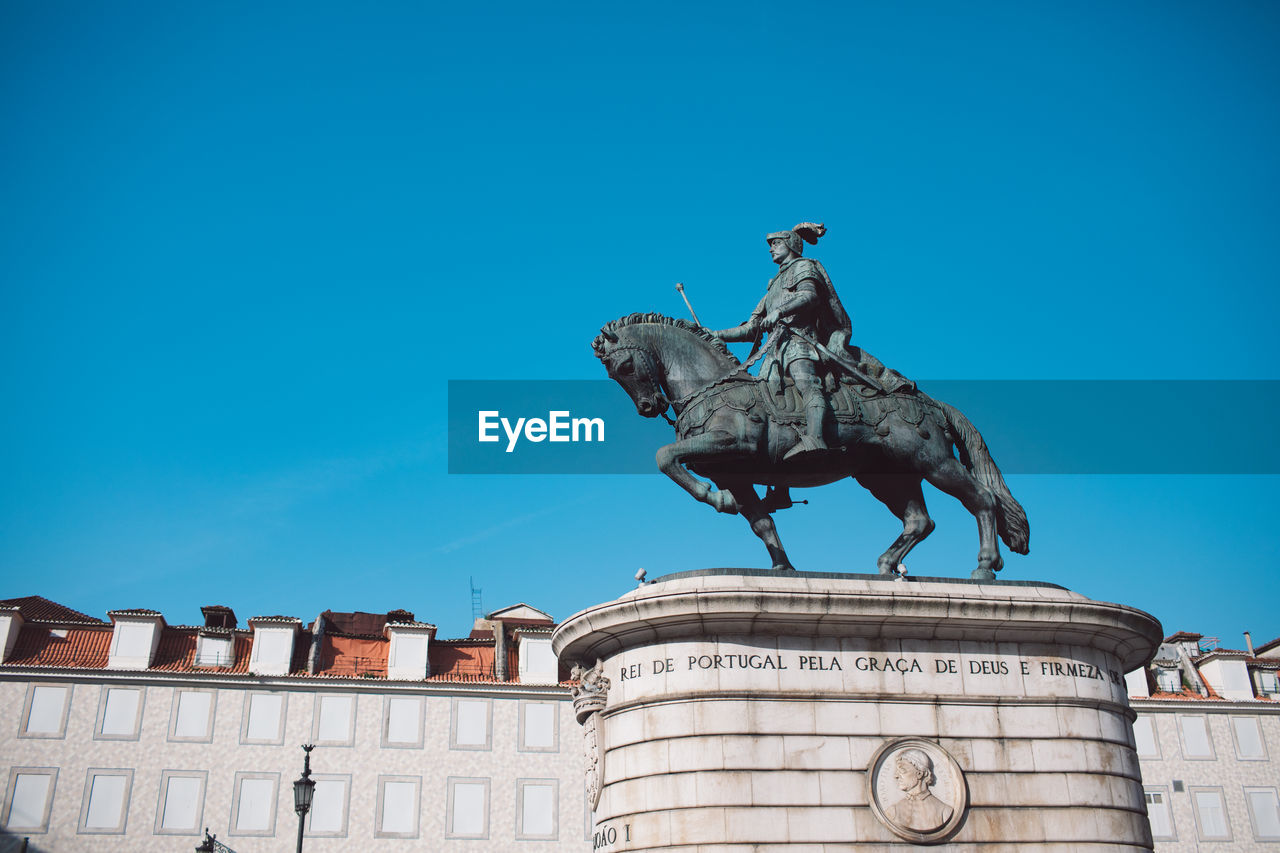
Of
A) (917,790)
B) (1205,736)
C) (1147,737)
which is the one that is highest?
(1205,736)

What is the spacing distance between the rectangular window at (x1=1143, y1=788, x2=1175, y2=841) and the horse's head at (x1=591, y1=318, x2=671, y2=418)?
35.0m

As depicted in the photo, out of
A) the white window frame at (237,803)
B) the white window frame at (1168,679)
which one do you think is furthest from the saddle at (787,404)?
the white window frame at (1168,679)

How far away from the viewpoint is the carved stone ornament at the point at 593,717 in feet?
47.2

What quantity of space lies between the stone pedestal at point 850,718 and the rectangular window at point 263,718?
28224mm

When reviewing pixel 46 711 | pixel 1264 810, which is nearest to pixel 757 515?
pixel 46 711

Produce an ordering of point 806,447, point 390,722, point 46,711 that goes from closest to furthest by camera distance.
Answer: point 806,447
point 46,711
point 390,722

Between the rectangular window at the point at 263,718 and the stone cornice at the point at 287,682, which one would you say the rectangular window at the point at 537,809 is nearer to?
the stone cornice at the point at 287,682

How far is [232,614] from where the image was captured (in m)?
45.1

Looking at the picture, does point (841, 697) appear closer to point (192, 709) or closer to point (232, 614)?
point (192, 709)

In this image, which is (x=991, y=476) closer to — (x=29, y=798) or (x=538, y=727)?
(x=538, y=727)

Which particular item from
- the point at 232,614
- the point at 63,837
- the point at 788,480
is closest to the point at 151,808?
the point at 63,837

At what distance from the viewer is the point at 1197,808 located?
1740 inches

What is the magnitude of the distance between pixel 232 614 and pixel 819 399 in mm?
35085

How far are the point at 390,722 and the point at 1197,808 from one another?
29.0 metres
